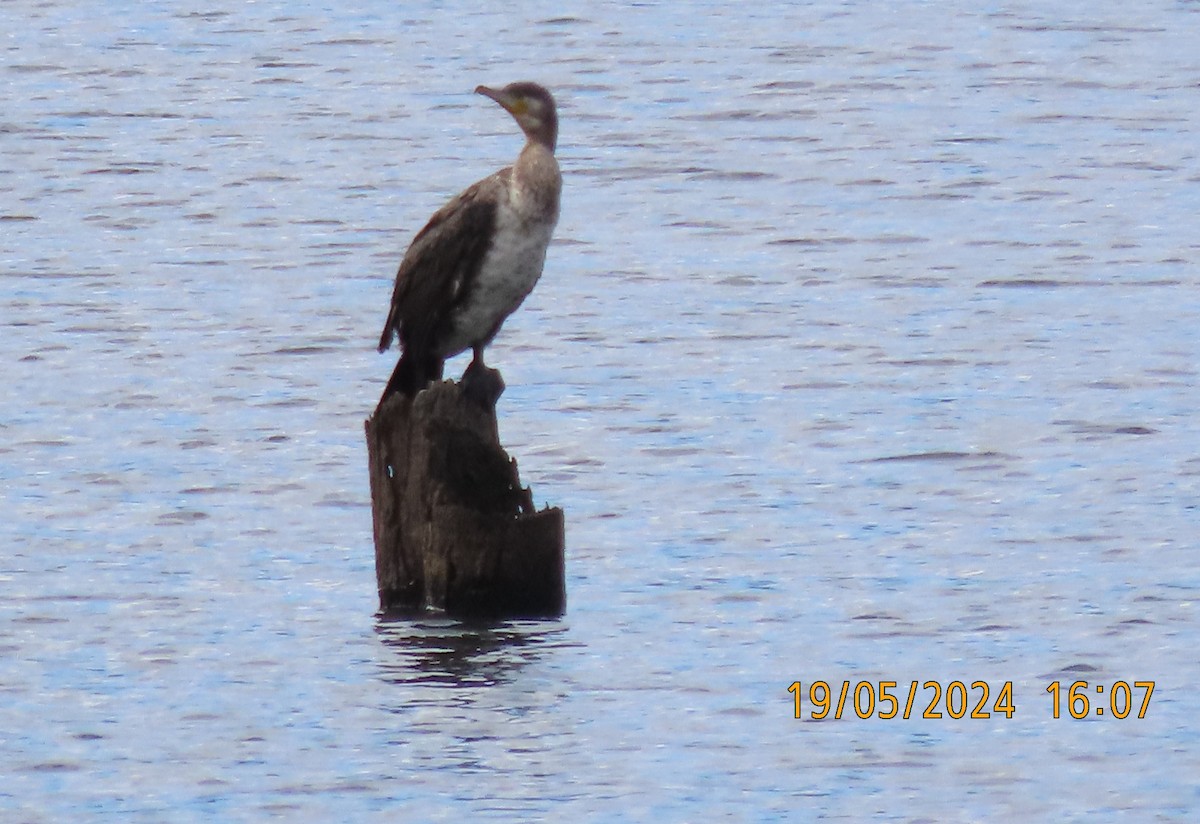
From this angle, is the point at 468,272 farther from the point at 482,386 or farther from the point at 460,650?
the point at 460,650

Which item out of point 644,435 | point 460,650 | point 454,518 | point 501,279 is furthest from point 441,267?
point 644,435

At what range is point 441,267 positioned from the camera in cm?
982

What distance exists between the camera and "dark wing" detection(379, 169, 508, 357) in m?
9.80

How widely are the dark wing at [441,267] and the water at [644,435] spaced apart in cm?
106

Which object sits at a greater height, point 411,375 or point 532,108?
point 532,108

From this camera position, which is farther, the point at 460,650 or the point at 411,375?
the point at 460,650

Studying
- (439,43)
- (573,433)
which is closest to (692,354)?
(573,433)

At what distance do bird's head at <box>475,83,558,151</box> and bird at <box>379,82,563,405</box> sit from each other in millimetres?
386

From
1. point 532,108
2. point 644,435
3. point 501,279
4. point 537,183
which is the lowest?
point 644,435

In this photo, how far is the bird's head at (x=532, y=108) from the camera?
1037cm

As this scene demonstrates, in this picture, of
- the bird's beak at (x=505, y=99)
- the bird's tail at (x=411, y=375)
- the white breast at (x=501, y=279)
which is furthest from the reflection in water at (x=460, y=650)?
the bird's beak at (x=505, y=99)

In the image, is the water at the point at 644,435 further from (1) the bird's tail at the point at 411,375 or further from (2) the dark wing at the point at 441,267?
(2) the dark wing at the point at 441,267

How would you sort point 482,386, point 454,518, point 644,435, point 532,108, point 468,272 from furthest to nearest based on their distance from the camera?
point 644,435, point 532,108, point 468,272, point 454,518, point 482,386
